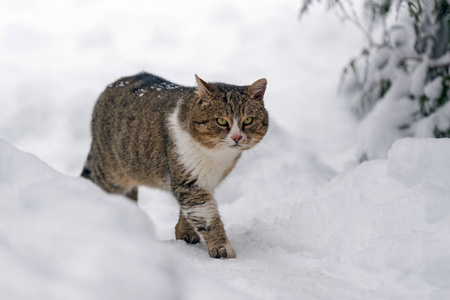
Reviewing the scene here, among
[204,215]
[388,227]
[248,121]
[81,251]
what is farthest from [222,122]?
[81,251]

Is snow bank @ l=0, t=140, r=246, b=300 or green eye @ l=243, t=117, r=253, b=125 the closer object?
snow bank @ l=0, t=140, r=246, b=300

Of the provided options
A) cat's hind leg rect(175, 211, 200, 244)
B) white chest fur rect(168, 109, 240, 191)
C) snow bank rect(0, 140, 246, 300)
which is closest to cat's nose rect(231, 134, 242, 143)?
white chest fur rect(168, 109, 240, 191)

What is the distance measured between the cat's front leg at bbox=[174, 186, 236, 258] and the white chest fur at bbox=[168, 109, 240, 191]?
0.07 m

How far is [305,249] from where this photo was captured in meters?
2.42

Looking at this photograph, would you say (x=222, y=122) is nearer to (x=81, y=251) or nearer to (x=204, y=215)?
(x=204, y=215)

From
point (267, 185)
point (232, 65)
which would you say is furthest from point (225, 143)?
point (232, 65)

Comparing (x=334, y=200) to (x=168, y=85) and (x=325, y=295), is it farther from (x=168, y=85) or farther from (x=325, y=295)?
(x=168, y=85)

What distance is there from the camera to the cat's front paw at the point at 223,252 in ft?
8.04

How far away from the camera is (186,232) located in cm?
294

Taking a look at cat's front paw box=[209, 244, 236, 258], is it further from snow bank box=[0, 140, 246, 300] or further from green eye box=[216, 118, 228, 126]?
snow bank box=[0, 140, 246, 300]

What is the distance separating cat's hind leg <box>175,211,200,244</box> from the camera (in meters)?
2.90

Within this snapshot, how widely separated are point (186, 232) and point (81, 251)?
1583 millimetres

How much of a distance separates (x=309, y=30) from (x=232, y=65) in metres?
1.68

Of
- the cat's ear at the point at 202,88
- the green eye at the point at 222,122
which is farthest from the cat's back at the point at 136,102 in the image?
the green eye at the point at 222,122
